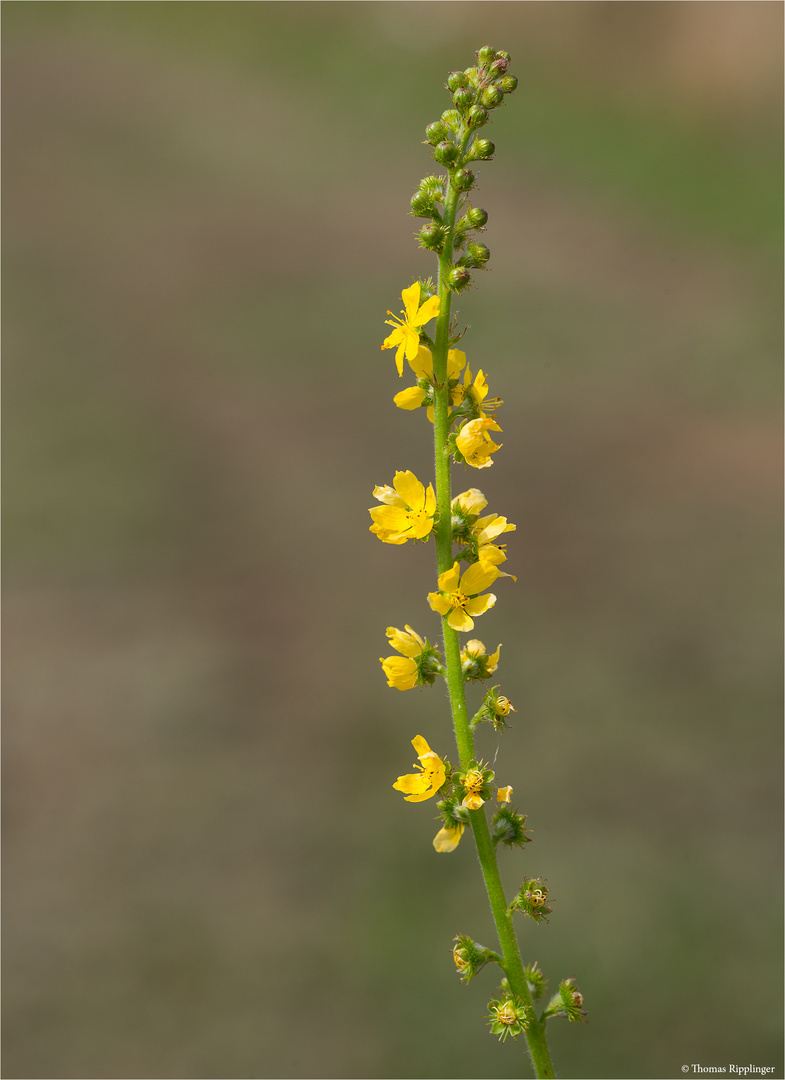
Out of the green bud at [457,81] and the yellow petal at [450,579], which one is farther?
the green bud at [457,81]

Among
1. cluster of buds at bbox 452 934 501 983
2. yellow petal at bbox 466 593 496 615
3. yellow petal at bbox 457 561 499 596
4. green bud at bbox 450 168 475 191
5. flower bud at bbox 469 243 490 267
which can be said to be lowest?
cluster of buds at bbox 452 934 501 983

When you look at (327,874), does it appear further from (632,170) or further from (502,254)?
(632,170)

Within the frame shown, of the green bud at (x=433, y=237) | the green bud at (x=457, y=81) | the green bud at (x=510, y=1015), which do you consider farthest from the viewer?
the green bud at (x=457, y=81)

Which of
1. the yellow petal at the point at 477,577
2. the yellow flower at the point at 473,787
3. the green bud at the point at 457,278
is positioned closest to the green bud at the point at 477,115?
the green bud at the point at 457,278

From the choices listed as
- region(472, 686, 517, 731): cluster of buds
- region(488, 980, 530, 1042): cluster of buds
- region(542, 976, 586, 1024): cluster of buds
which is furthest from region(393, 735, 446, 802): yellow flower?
region(542, 976, 586, 1024): cluster of buds

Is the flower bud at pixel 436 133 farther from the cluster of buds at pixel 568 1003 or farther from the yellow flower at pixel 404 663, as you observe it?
the cluster of buds at pixel 568 1003

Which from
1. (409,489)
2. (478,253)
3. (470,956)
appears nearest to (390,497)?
(409,489)

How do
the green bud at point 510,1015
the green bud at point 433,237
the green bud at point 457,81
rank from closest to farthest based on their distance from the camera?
the green bud at point 510,1015, the green bud at point 433,237, the green bud at point 457,81

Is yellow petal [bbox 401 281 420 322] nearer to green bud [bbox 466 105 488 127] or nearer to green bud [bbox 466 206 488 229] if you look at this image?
green bud [bbox 466 206 488 229]
